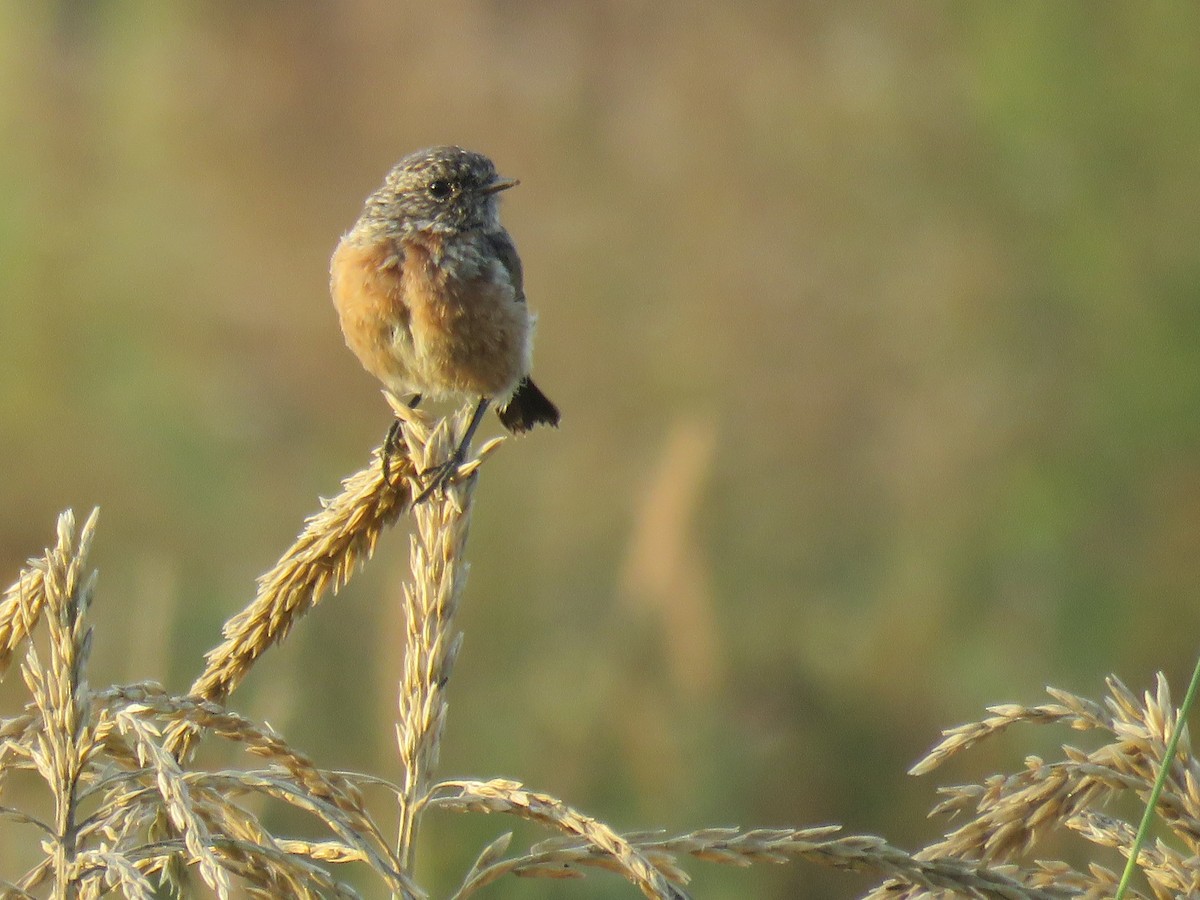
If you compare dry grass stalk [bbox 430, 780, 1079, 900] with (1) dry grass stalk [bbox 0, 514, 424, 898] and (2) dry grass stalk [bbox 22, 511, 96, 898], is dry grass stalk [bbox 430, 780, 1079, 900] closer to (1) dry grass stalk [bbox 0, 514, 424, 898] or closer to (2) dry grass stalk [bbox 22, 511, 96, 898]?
(1) dry grass stalk [bbox 0, 514, 424, 898]

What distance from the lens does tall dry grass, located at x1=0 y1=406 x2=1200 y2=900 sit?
1.60 metres

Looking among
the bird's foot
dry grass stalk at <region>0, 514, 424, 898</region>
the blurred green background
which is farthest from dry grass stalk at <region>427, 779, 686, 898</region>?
the blurred green background

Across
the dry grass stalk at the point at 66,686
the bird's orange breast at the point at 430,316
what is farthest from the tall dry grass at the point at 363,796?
the bird's orange breast at the point at 430,316

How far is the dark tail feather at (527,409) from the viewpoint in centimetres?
453

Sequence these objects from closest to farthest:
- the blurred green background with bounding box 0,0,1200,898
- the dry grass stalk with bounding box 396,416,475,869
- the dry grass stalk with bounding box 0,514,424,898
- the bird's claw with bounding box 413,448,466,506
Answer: the dry grass stalk with bounding box 0,514,424,898 < the dry grass stalk with bounding box 396,416,475,869 < the bird's claw with bounding box 413,448,466,506 < the blurred green background with bounding box 0,0,1200,898

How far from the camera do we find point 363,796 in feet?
6.23

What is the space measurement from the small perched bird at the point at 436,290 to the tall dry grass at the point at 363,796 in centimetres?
187

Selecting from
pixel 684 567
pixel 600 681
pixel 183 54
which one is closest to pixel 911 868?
pixel 684 567

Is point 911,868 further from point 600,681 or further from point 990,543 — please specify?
point 990,543

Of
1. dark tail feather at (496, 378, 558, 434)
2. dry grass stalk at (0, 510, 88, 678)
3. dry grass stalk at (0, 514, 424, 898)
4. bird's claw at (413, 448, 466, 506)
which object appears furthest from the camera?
dark tail feather at (496, 378, 558, 434)

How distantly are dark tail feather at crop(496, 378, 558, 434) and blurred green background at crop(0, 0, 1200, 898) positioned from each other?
0.50 metres

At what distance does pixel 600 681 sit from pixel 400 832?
12.2ft

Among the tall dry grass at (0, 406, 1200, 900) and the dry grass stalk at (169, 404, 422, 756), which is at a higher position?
the dry grass stalk at (169, 404, 422, 756)

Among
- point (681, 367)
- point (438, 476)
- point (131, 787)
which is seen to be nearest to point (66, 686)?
point (131, 787)
